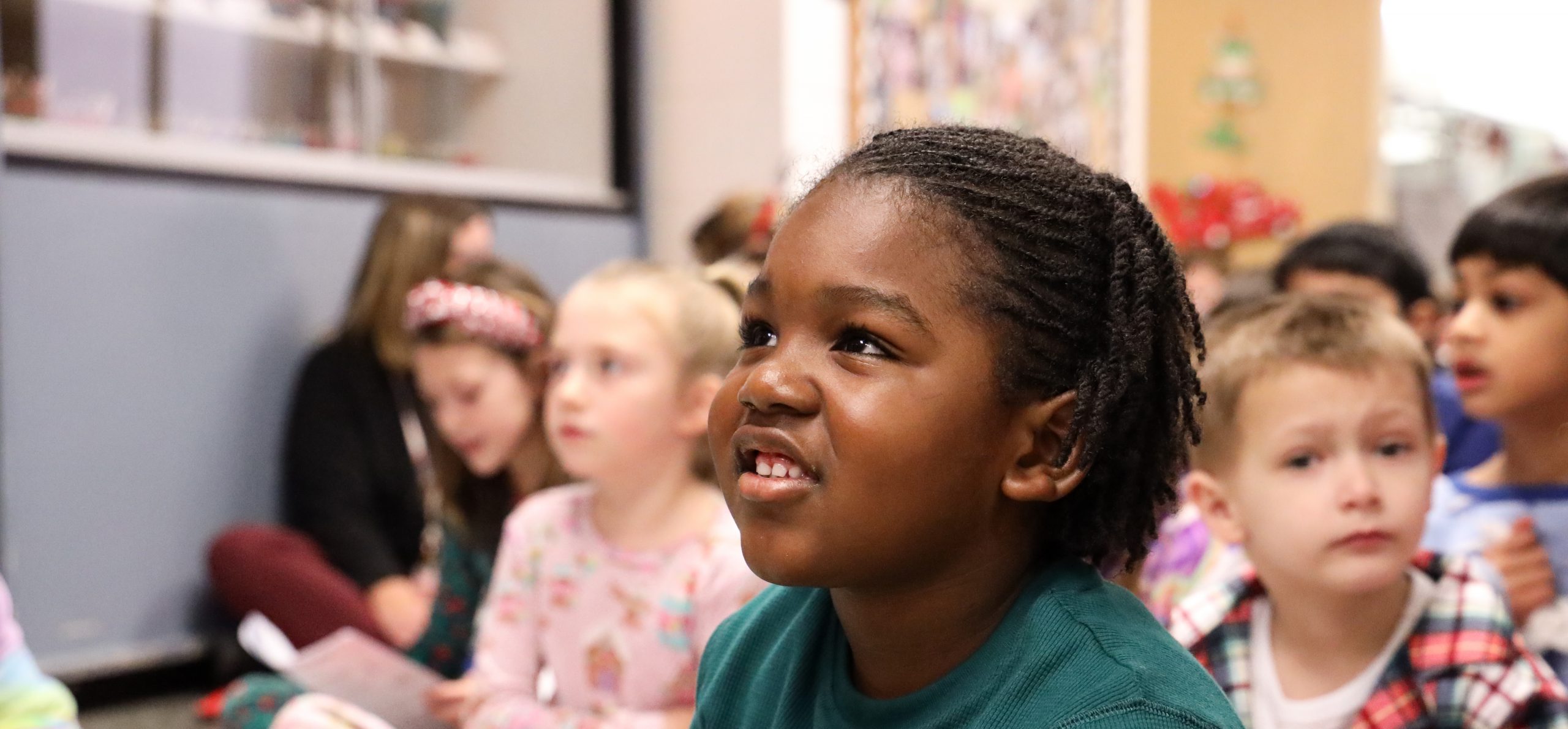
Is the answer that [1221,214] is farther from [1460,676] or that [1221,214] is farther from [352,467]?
[1460,676]

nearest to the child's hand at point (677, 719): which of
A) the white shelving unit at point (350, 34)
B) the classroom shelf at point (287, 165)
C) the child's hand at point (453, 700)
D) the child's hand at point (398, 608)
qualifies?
the child's hand at point (453, 700)

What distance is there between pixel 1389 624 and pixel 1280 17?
5605mm

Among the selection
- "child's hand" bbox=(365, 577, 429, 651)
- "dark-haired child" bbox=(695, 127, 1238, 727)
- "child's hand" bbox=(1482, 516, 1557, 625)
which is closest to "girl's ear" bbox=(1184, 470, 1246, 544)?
"child's hand" bbox=(1482, 516, 1557, 625)

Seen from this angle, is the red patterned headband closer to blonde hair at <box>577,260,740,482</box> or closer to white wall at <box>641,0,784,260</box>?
blonde hair at <box>577,260,740,482</box>

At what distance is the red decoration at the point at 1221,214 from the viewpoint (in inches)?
201

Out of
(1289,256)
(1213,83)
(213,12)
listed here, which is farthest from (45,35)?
(1213,83)

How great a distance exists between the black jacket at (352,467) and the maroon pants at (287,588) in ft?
0.35

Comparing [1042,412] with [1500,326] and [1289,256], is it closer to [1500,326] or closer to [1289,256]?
[1500,326]

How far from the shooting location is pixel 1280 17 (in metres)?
6.32

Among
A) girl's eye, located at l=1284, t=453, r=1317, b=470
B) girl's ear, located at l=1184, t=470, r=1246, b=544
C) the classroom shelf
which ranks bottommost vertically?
girl's ear, located at l=1184, t=470, r=1246, b=544

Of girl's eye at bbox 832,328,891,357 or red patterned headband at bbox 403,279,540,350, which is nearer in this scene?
girl's eye at bbox 832,328,891,357

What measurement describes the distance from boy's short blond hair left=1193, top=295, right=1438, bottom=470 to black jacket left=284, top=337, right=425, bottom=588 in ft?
7.10

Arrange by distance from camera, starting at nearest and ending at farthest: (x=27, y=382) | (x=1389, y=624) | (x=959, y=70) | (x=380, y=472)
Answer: (x=1389, y=624) → (x=27, y=382) → (x=380, y=472) → (x=959, y=70)

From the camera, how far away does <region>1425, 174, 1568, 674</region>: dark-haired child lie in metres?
1.72
